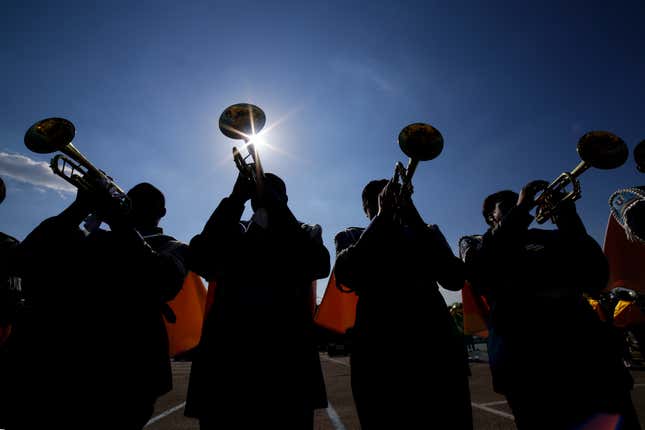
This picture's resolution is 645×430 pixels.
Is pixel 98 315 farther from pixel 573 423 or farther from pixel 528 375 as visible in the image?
pixel 573 423

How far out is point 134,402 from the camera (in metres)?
1.82

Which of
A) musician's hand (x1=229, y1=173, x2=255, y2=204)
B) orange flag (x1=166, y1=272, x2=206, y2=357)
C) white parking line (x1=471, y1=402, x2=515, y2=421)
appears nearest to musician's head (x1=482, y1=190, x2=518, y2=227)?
musician's hand (x1=229, y1=173, x2=255, y2=204)

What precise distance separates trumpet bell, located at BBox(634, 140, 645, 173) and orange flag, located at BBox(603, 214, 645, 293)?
743mm

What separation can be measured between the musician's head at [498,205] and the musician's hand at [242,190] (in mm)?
1901

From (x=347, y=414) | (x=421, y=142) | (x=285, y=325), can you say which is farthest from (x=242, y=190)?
(x=347, y=414)

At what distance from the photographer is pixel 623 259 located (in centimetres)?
377

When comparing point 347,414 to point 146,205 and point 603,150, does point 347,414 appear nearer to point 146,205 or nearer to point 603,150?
point 146,205

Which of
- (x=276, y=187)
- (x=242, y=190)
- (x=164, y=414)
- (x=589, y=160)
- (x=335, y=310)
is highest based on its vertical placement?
(x=589, y=160)

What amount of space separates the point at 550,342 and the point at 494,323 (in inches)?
12.5

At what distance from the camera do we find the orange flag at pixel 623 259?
12.1ft

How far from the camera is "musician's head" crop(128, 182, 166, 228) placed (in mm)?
2602

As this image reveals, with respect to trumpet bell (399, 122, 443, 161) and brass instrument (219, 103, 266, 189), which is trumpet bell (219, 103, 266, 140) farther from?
trumpet bell (399, 122, 443, 161)

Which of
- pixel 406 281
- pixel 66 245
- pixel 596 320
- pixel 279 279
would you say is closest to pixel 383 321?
pixel 406 281

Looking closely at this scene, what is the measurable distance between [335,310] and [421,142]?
1.50 meters
